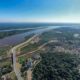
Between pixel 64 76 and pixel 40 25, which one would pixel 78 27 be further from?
pixel 64 76

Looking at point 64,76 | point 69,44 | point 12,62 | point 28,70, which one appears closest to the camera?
point 64,76

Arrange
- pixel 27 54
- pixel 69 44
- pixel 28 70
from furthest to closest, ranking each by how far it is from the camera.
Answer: pixel 69 44
pixel 27 54
pixel 28 70

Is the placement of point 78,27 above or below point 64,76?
above

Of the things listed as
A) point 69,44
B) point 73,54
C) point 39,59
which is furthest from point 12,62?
point 69,44

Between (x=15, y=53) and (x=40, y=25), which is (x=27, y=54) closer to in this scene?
(x=15, y=53)

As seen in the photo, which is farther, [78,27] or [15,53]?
[78,27]

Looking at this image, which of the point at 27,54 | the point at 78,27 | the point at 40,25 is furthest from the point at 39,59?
the point at 40,25
